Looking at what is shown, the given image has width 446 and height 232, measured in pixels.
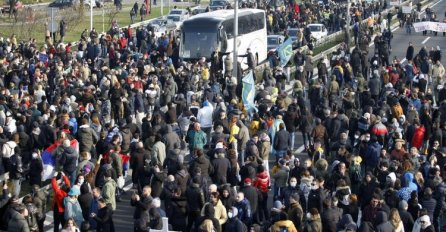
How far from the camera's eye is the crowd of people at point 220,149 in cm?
2173

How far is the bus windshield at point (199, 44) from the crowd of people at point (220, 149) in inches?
286

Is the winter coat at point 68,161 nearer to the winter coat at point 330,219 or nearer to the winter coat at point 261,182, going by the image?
the winter coat at point 261,182

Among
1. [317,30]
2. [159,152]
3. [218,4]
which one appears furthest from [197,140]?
[218,4]

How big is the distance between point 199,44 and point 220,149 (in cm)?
2448

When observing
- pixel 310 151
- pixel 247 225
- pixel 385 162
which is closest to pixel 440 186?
pixel 385 162

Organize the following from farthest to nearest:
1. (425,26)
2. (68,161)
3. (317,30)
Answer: (317,30), (425,26), (68,161)

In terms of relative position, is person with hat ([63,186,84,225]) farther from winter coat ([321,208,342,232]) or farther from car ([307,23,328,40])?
car ([307,23,328,40])

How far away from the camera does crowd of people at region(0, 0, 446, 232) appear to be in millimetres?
21734

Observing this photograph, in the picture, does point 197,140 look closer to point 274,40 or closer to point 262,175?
point 262,175

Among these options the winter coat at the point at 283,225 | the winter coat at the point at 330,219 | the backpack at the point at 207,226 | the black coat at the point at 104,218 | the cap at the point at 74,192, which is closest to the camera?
the backpack at the point at 207,226

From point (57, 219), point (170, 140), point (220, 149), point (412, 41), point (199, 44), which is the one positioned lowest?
point (412, 41)

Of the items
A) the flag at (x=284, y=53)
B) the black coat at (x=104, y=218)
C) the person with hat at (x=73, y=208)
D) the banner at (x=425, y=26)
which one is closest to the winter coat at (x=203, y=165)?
the person with hat at (x=73, y=208)

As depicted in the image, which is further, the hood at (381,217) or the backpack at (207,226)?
the hood at (381,217)

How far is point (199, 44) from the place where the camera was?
4953 cm
